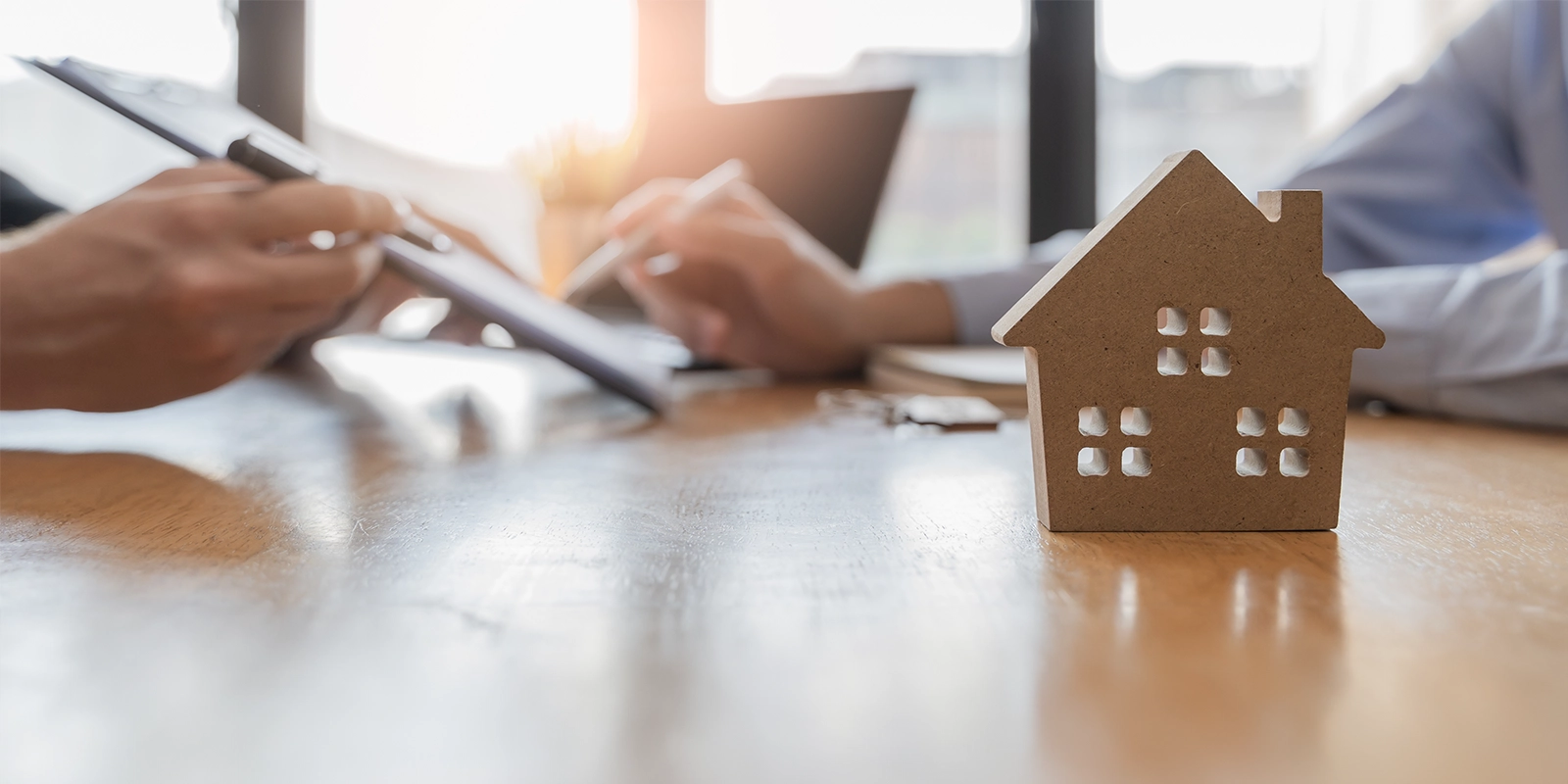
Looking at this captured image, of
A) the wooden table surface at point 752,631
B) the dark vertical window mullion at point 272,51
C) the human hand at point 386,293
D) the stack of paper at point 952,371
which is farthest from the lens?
the dark vertical window mullion at point 272,51

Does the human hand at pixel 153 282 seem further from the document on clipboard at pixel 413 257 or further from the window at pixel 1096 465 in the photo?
the window at pixel 1096 465

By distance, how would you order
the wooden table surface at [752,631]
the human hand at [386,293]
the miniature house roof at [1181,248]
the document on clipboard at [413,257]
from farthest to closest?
the human hand at [386,293], the document on clipboard at [413,257], the miniature house roof at [1181,248], the wooden table surface at [752,631]

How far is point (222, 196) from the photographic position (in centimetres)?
56

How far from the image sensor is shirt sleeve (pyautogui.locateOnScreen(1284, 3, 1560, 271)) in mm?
1021

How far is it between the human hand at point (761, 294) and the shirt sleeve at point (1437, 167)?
0.42 m

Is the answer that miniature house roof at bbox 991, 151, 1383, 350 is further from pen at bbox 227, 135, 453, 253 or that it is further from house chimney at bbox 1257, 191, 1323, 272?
pen at bbox 227, 135, 453, 253

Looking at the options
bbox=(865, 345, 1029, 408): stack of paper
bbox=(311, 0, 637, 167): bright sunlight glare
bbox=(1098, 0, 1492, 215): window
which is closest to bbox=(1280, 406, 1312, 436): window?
bbox=(865, 345, 1029, 408): stack of paper

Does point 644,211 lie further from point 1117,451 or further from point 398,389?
Answer: point 1117,451

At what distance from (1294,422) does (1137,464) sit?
0.19ft

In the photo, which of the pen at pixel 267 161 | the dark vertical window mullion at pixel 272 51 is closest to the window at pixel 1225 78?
the dark vertical window mullion at pixel 272 51

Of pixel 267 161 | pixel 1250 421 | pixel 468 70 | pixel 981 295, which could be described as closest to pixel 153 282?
pixel 267 161

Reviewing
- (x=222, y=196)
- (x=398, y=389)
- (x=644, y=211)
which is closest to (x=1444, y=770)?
(x=222, y=196)

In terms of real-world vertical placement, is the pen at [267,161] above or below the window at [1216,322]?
above

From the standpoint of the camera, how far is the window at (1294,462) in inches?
13.4
